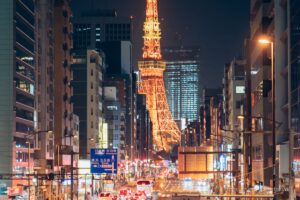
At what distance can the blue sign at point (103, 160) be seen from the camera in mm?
71188

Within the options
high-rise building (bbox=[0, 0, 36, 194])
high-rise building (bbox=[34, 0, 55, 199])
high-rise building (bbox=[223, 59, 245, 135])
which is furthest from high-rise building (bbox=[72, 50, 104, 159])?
high-rise building (bbox=[0, 0, 36, 194])

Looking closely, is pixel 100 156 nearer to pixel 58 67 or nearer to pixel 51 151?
pixel 51 151

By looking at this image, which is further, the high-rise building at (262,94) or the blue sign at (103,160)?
the high-rise building at (262,94)

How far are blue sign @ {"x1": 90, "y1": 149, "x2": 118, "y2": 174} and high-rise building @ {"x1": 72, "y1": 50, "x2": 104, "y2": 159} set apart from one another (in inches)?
3528

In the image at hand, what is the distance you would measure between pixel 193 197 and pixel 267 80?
28685 millimetres

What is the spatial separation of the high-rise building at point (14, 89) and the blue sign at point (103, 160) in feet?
58.4

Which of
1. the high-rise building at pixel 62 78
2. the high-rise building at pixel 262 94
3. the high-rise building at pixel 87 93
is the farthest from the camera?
the high-rise building at pixel 87 93

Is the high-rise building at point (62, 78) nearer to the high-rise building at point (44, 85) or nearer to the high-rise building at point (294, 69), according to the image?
the high-rise building at point (44, 85)

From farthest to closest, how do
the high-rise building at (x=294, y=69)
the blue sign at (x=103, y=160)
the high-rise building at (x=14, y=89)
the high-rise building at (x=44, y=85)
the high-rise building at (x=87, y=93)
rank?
the high-rise building at (x=87, y=93) < the high-rise building at (x=44, y=85) < the high-rise building at (x=14, y=89) < the blue sign at (x=103, y=160) < the high-rise building at (x=294, y=69)

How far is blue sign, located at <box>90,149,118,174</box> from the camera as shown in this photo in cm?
7119

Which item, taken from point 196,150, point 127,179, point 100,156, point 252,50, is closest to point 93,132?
point 127,179

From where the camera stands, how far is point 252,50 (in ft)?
323

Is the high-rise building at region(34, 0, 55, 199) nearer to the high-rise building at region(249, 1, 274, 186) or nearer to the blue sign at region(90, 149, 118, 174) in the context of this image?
the high-rise building at region(249, 1, 274, 186)

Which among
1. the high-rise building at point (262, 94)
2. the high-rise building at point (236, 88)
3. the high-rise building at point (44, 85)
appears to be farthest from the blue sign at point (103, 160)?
the high-rise building at point (236, 88)
